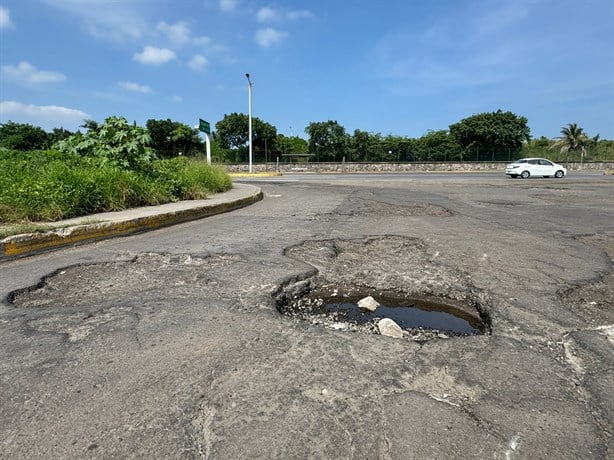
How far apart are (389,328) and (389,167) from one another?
38.6 meters

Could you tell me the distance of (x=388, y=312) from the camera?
2941mm

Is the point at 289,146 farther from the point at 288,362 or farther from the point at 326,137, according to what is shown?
the point at 288,362

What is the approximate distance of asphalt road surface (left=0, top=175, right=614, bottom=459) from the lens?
1.53 metres

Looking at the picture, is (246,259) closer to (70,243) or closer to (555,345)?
(70,243)

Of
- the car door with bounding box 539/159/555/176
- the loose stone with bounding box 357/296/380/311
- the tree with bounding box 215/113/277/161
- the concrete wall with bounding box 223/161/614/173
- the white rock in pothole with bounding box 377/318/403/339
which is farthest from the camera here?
the tree with bounding box 215/113/277/161

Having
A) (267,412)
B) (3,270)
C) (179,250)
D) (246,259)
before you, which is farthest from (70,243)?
(267,412)

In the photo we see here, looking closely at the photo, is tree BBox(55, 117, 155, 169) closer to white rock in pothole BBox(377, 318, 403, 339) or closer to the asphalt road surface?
the asphalt road surface

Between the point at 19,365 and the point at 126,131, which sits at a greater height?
the point at 126,131

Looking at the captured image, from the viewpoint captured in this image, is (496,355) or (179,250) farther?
(179,250)

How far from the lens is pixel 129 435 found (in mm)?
1550

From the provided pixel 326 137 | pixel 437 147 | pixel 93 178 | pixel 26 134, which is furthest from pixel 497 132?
pixel 26 134

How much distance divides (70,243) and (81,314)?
2.60 m

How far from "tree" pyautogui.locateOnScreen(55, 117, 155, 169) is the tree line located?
2916 cm

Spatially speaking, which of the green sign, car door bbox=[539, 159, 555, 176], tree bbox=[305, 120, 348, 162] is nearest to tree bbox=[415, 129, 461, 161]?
tree bbox=[305, 120, 348, 162]
